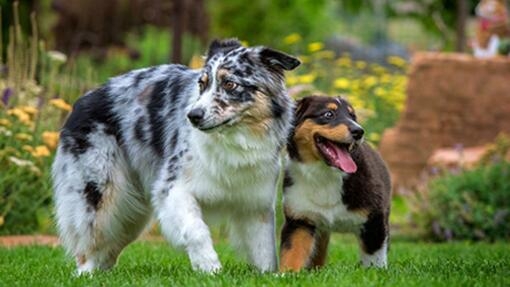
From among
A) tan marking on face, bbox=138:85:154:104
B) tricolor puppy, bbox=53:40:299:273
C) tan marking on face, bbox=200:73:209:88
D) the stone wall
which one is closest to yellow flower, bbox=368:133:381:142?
the stone wall

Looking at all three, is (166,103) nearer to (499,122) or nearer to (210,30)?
(499,122)

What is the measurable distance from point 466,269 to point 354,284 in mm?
1131

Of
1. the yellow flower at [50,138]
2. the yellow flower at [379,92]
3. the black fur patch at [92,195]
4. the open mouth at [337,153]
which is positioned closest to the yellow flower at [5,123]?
the yellow flower at [50,138]

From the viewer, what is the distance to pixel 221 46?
271 inches

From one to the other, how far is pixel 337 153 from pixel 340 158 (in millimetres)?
50

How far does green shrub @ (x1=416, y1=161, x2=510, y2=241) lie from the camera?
1131 centimetres

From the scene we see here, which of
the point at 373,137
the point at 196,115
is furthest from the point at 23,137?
the point at 373,137

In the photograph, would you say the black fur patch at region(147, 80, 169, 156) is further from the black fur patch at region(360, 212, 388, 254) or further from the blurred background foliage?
the blurred background foliage

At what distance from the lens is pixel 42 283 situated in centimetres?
639

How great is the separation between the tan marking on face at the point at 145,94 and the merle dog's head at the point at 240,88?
70 centimetres

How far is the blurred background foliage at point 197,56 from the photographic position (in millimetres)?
10414

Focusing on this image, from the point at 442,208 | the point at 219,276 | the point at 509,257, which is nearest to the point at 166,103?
the point at 219,276

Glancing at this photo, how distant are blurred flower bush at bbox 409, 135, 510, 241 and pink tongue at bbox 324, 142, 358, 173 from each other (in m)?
4.88

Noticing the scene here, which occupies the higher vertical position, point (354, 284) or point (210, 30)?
point (354, 284)
